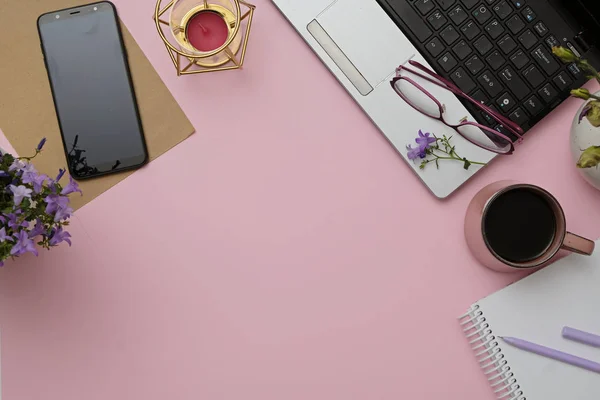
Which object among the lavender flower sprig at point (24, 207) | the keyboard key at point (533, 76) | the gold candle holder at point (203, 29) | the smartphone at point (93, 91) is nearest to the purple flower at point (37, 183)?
the lavender flower sprig at point (24, 207)

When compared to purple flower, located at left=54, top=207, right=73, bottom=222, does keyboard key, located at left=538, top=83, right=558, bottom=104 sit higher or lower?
lower

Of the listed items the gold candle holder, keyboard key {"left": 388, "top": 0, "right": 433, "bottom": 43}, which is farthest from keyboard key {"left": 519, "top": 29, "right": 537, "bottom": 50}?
the gold candle holder

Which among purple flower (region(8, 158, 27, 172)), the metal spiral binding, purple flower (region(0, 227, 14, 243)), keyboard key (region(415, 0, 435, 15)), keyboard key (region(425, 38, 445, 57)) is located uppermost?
purple flower (region(8, 158, 27, 172))

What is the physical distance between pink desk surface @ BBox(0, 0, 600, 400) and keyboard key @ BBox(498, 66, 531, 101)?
62 millimetres

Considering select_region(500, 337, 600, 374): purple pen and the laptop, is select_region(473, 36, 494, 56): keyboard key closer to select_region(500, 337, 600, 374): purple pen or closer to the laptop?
the laptop

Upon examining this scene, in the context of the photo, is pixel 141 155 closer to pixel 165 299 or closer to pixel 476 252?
pixel 165 299

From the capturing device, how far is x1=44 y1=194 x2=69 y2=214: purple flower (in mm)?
652

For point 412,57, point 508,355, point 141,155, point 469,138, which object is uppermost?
point 141,155

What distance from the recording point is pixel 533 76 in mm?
718

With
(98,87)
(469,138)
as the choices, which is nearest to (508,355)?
(469,138)

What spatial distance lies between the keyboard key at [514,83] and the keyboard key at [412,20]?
0.10m

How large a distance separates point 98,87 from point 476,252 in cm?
53

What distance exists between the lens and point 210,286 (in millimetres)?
765

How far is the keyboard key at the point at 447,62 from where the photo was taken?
2.37 ft
